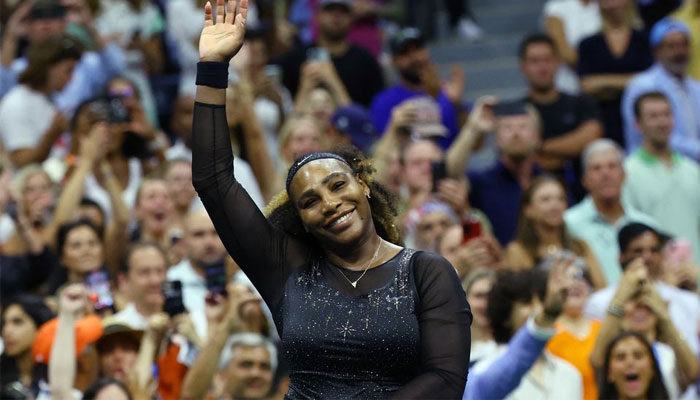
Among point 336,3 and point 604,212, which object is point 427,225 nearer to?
point 604,212

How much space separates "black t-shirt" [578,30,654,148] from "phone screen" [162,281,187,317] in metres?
4.97

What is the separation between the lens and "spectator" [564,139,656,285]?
8.55m

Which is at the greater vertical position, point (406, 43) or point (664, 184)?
point (406, 43)

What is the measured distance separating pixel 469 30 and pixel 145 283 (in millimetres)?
6271

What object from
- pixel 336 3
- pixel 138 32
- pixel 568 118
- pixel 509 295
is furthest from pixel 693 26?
pixel 509 295

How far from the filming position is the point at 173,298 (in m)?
6.63

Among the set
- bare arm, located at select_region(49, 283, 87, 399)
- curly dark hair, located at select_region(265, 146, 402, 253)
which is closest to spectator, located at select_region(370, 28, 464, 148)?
bare arm, located at select_region(49, 283, 87, 399)

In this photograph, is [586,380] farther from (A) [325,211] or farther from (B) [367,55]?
(B) [367,55]

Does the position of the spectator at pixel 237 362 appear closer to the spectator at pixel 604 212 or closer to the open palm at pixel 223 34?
the spectator at pixel 604 212

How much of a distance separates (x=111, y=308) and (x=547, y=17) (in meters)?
5.25

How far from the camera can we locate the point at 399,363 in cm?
369

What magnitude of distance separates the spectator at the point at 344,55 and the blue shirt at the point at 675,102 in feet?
6.23

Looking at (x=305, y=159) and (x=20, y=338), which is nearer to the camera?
(x=305, y=159)

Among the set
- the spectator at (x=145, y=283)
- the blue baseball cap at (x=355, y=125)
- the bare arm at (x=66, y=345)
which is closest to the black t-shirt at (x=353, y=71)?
the blue baseball cap at (x=355, y=125)
